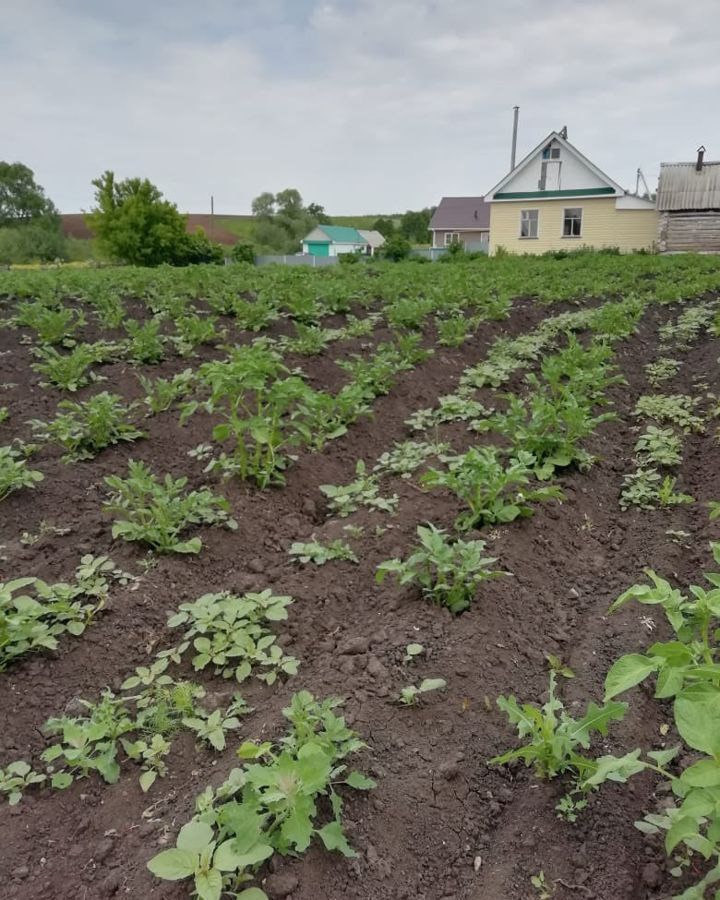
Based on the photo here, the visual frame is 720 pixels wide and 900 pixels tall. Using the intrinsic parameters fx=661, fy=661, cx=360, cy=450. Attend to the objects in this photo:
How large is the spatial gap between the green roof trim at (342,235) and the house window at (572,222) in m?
35.2

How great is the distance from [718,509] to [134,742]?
8.07 ft

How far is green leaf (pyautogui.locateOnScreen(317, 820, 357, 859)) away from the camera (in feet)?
5.73

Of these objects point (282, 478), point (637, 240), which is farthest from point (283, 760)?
point (637, 240)

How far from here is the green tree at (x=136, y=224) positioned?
33.7 meters

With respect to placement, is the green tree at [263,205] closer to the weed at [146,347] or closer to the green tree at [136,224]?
the green tree at [136,224]

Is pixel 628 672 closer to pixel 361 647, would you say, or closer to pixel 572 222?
pixel 361 647

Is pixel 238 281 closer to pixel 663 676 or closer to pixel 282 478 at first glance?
pixel 282 478

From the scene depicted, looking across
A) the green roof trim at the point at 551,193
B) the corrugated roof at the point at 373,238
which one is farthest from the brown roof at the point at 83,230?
the green roof trim at the point at 551,193

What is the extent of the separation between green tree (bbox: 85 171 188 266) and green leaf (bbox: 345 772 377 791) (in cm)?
3421

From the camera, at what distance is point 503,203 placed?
3019 centimetres

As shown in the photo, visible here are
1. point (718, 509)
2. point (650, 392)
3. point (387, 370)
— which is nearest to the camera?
point (718, 509)

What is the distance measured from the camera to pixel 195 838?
5.44 ft

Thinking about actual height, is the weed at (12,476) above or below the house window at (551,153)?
below

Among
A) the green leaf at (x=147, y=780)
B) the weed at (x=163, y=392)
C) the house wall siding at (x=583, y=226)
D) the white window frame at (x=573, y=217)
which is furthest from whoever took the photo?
the white window frame at (x=573, y=217)
